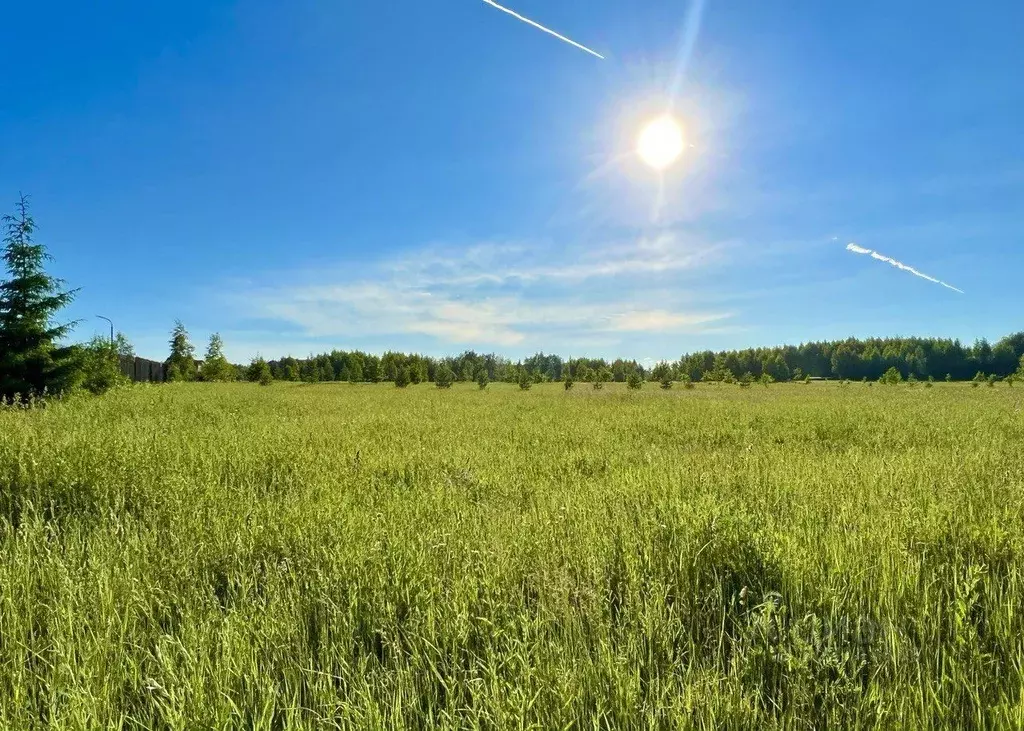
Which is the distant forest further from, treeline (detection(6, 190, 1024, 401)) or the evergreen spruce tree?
the evergreen spruce tree

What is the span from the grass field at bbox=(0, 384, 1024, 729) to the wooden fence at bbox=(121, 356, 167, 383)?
3875 centimetres

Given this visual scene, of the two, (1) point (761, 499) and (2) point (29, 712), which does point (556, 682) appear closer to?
(2) point (29, 712)

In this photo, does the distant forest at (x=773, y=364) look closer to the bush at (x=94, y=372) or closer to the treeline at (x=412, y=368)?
the treeline at (x=412, y=368)

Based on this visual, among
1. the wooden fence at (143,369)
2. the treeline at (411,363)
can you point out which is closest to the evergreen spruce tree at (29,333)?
the treeline at (411,363)

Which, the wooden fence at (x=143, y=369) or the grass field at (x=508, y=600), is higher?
the wooden fence at (x=143, y=369)

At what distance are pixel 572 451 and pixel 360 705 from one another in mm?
5265

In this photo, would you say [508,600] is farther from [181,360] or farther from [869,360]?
[869,360]

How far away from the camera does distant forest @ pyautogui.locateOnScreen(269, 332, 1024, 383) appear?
82500 mm

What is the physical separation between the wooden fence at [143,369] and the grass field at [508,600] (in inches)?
1526

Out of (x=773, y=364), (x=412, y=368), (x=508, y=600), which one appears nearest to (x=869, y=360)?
(x=773, y=364)

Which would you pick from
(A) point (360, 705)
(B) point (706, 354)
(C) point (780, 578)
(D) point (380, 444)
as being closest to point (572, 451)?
(D) point (380, 444)

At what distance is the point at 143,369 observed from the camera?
41625mm

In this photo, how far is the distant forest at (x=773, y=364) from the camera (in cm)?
8250

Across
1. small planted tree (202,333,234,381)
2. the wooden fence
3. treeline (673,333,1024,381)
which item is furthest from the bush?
treeline (673,333,1024,381)
